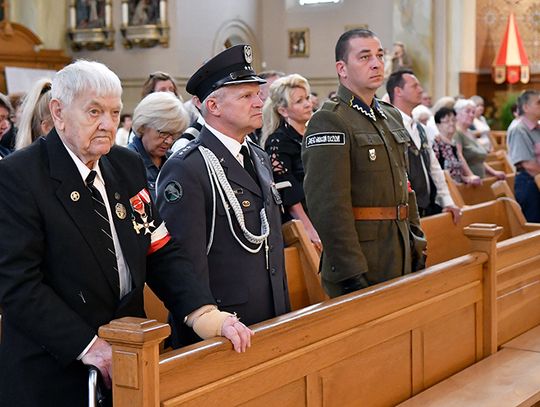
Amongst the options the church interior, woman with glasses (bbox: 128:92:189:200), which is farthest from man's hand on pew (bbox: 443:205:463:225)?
woman with glasses (bbox: 128:92:189:200)

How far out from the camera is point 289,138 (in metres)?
4.48

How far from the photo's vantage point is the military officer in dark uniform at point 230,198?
2.56m

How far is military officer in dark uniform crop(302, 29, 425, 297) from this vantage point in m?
3.12

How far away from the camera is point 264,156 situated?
284 cm

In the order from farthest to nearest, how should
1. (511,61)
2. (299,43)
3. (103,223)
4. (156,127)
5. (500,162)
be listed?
(299,43) → (511,61) → (500,162) → (156,127) → (103,223)

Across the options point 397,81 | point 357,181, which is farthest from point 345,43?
point 397,81

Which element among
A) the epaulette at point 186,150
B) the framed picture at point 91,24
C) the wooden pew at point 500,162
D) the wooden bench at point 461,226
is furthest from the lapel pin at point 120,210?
the framed picture at point 91,24

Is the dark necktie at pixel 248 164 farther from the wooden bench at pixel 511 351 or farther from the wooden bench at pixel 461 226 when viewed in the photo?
the wooden bench at pixel 461 226

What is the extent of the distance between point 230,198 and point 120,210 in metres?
0.50

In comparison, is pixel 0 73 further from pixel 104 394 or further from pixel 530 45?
pixel 104 394

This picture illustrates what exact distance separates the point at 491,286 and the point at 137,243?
1.86 m

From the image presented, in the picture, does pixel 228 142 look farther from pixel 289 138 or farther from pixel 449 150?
pixel 449 150

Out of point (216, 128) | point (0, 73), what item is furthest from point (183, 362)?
point (0, 73)

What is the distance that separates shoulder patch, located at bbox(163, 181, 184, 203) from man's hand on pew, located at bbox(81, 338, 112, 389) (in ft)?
2.10
